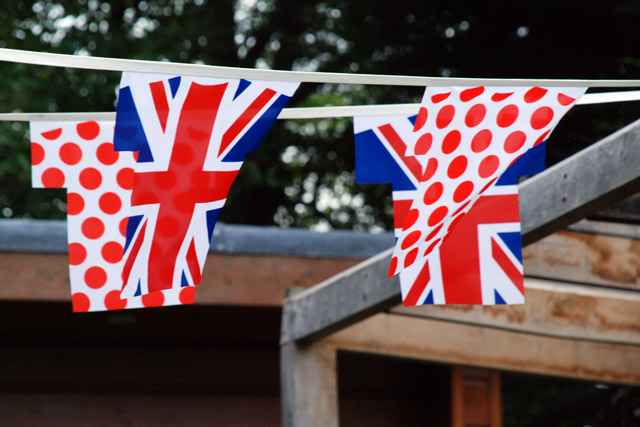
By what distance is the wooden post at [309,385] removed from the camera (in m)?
3.73

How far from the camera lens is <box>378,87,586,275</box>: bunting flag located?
243cm

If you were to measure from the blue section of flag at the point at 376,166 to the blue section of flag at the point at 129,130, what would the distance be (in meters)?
0.70

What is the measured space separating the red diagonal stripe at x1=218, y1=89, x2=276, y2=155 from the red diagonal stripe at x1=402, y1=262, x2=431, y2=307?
69 centimetres

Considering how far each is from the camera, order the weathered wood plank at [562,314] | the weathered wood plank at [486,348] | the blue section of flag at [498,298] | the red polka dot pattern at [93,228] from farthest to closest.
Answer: the weathered wood plank at [486,348], the weathered wood plank at [562,314], the red polka dot pattern at [93,228], the blue section of flag at [498,298]

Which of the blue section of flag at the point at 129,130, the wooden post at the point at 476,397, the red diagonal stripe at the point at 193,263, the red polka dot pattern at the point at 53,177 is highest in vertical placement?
the blue section of flag at the point at 129,130

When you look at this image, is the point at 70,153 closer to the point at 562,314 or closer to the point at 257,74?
the point at 257,74

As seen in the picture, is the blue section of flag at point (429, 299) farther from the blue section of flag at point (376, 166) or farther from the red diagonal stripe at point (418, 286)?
the blue section of flag at point (376, 166)

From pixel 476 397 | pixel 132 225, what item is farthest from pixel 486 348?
pixel 132 225

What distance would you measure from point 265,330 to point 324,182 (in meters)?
5.74

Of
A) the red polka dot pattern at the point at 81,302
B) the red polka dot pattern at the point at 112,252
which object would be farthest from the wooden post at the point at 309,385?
the red polka dot pattern at the point at 81,302

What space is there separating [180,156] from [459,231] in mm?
908

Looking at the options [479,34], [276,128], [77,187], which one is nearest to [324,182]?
[276,128]

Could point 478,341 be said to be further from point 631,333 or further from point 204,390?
point 204,390

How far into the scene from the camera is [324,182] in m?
10.6
